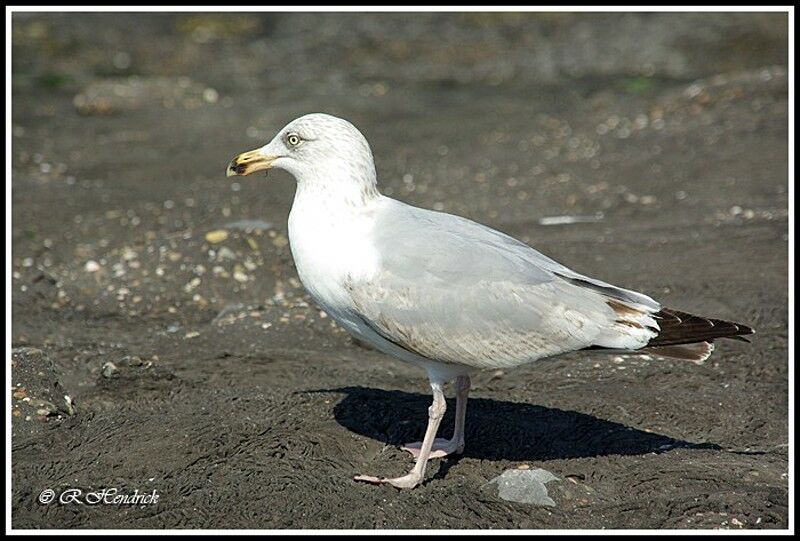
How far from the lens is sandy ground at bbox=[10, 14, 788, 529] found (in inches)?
200

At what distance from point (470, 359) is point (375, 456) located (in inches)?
34.3

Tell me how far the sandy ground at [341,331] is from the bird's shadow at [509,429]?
0.06 feet

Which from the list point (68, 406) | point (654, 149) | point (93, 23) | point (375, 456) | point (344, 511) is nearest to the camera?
point (344, 511)

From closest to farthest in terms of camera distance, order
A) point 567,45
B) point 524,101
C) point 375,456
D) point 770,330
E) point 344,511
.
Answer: point 344,511 < point 375,456 < point 770,330 < point 524,101 < point 567,45

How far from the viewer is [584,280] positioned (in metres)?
5.14

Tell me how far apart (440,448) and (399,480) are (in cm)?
44

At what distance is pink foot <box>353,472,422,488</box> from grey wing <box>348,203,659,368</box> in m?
0.61

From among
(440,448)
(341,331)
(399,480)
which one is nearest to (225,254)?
(341,331)

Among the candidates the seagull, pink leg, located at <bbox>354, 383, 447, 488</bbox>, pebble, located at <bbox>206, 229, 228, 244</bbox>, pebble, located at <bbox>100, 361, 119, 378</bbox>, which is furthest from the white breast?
pebble, located at <bbox>206, 229, 228, 244</bbox>

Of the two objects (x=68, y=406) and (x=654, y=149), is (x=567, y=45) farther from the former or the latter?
(x=68, y=406)

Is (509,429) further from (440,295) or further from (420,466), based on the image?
(440,295)

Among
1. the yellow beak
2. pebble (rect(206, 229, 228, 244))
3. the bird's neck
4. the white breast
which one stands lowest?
Answer: pebble (rect(206, 229, 228, 244))

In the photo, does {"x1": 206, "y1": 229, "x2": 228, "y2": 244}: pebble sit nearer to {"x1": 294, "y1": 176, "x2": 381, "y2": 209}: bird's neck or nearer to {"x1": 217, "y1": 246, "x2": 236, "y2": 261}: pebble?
{"x1": 217, "y1": 246, "x2": 236, "y2": 261}: pebble

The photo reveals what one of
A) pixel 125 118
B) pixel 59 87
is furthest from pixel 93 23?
pixel 125 118
